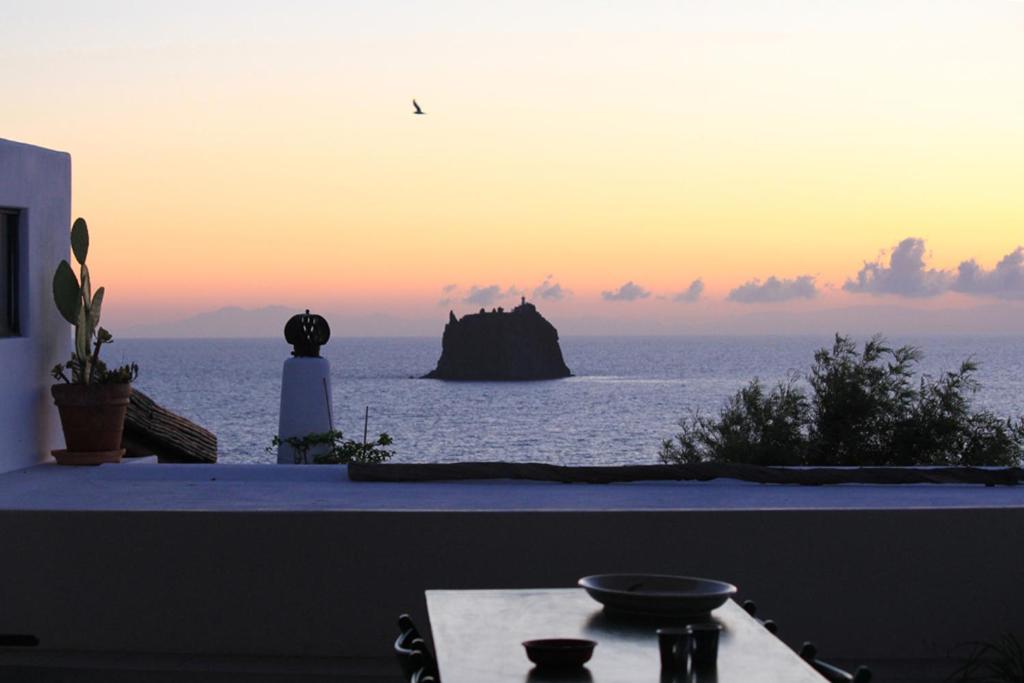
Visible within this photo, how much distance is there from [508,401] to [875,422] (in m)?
52.9

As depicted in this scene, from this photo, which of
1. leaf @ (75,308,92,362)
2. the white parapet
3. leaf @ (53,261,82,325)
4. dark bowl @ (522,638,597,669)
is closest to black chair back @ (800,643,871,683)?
dark bowl @ (522,638,597,669)

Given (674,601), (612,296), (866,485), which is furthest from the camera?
(612,296)

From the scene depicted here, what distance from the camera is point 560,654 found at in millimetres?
2678

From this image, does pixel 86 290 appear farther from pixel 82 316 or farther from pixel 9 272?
pixel 9 272

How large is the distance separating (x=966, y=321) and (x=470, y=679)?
89.8 feet

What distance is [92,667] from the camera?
5246 mm

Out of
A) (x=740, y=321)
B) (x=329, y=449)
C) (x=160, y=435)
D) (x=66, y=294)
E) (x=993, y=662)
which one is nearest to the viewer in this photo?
(x=993, y=662)

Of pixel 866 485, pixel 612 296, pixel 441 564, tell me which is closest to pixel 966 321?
pixel 612 296

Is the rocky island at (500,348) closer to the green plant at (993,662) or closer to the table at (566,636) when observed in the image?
the green plant at (993,662)

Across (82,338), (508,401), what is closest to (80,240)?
(82,338)

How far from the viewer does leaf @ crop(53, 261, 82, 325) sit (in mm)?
7652

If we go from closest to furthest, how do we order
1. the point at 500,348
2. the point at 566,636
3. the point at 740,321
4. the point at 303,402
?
the point at 566,636 → the point at 303,402 → the point at 740,321 → the point at 500,348

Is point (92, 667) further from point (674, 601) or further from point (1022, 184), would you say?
point (1022, 184)

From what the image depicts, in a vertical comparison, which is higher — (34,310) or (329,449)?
(34,310)
